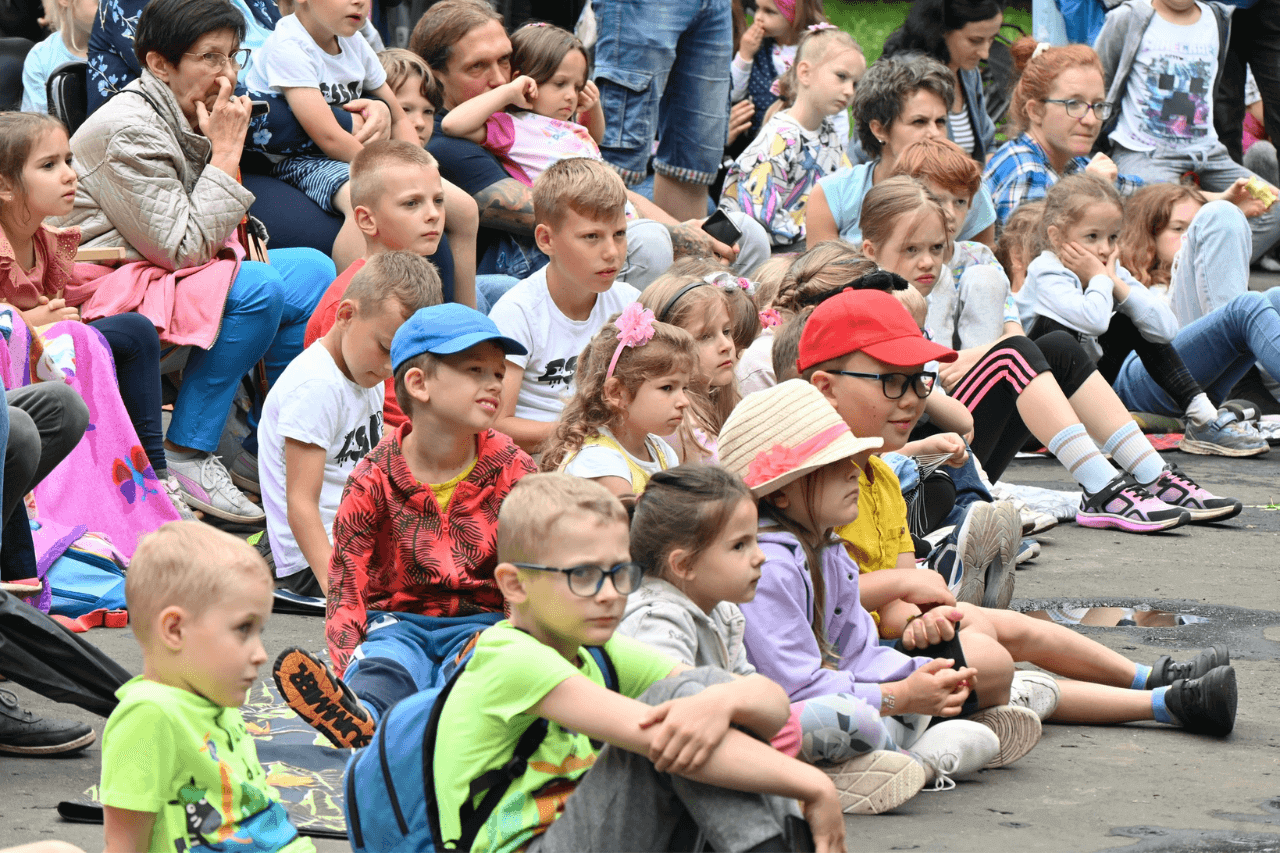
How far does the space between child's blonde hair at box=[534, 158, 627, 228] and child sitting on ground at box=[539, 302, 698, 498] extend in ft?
2.93

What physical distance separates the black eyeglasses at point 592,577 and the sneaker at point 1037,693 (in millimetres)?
1651

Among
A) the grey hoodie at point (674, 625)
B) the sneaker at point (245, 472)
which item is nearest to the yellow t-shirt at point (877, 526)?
the grey hoodie at point (674, 625)

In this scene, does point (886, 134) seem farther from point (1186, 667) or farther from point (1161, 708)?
point (1161, 708)

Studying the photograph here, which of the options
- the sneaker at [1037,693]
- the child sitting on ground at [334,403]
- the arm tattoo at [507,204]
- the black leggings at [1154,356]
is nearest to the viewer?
the sneaker at [1037,693]

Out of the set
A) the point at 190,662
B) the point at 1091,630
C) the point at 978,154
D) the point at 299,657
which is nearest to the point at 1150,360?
the point at 978,154

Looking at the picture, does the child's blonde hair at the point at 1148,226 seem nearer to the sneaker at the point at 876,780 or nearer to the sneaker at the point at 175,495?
the sneaker at the point at 175,495

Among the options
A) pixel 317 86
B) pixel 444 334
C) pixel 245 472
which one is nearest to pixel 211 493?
pixel 245 472

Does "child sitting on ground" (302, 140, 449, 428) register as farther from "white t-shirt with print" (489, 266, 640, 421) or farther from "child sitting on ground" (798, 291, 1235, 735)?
"child sitting on ground" (798, 291, 1235, 735)

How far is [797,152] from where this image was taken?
24.8 ft

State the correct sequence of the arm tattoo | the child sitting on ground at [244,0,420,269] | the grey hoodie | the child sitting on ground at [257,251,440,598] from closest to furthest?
1. the grey hoodie
2. the child sitting on ground at [257,251,440,598]
3. the child sitting on ground at [244,0,420,269]
4. the arm tattoo

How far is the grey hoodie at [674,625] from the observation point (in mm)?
2990

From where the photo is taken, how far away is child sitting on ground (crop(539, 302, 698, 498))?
413 cm

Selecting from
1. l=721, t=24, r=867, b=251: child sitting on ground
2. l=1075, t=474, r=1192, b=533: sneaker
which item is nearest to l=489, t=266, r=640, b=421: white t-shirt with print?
l=1075, t=474, r=1192, b=533: sneaker

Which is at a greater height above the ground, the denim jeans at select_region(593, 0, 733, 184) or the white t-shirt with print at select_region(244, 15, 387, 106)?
the white t-shirt with print at select_region(244, 15, 387, 106)
